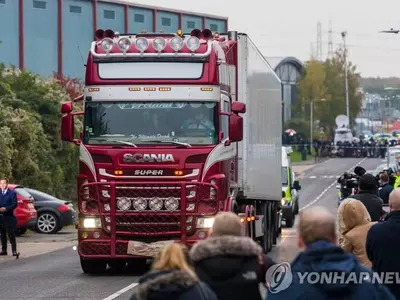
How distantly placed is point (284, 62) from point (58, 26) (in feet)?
258

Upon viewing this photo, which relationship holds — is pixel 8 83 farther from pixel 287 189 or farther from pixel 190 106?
pixel 190 106

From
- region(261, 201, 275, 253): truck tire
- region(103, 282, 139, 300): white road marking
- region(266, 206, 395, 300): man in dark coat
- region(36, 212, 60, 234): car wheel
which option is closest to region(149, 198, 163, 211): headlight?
region(103, 282, 139, 300): white road marking

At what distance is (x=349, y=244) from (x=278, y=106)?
18080mm

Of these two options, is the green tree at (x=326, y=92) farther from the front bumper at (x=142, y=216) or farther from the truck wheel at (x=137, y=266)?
the front bumper at (x=142, y=216)

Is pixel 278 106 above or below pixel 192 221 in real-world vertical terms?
above

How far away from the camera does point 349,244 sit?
35.5ft

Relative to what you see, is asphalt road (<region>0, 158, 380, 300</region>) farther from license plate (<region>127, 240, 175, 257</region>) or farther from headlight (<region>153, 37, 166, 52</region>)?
headlight (<region>153, 37, 166, 52</region>)

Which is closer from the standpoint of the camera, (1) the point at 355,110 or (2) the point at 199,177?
(2) the point at 199,177

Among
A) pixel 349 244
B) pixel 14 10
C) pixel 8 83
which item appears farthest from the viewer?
pixel 14 10

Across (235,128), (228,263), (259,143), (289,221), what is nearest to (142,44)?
(235,128)

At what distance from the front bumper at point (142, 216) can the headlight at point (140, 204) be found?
2 centimetres

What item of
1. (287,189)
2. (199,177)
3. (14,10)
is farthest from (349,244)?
(14,10)

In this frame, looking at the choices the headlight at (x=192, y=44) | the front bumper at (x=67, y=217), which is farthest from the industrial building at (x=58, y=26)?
the headlight at (x=192, y=44)

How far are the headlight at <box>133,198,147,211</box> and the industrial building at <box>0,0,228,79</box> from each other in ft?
141
